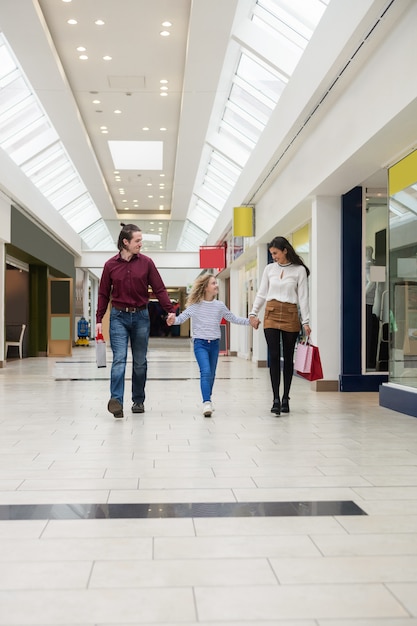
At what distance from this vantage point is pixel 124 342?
629 centimetres

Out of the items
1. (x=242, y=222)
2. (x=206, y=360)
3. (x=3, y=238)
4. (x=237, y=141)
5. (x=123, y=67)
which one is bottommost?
(x=206, y=360)

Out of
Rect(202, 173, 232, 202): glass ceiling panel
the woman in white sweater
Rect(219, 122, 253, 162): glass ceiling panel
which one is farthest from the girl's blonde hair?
Rect(202, 173, 232, 202): glass ceiling panel

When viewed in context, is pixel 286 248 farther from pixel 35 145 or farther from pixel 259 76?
pixel 35 145

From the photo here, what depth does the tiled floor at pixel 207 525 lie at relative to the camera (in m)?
2.05

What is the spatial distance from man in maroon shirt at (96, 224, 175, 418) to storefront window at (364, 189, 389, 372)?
3.86 metres

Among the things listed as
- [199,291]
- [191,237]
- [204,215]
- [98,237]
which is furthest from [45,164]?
[199,291]

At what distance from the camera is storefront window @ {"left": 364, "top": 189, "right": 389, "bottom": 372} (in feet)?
30.4

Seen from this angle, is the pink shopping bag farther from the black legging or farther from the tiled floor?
the tiled floor

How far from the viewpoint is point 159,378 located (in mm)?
11156

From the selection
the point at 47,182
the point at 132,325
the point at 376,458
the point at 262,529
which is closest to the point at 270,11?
the point at 132,325

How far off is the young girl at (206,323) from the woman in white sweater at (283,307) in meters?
0.27

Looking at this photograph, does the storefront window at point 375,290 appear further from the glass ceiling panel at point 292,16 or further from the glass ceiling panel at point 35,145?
the glass ceiling panel at point 35,145

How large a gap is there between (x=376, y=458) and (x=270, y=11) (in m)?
7.18

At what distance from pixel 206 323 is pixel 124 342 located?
871 mm
